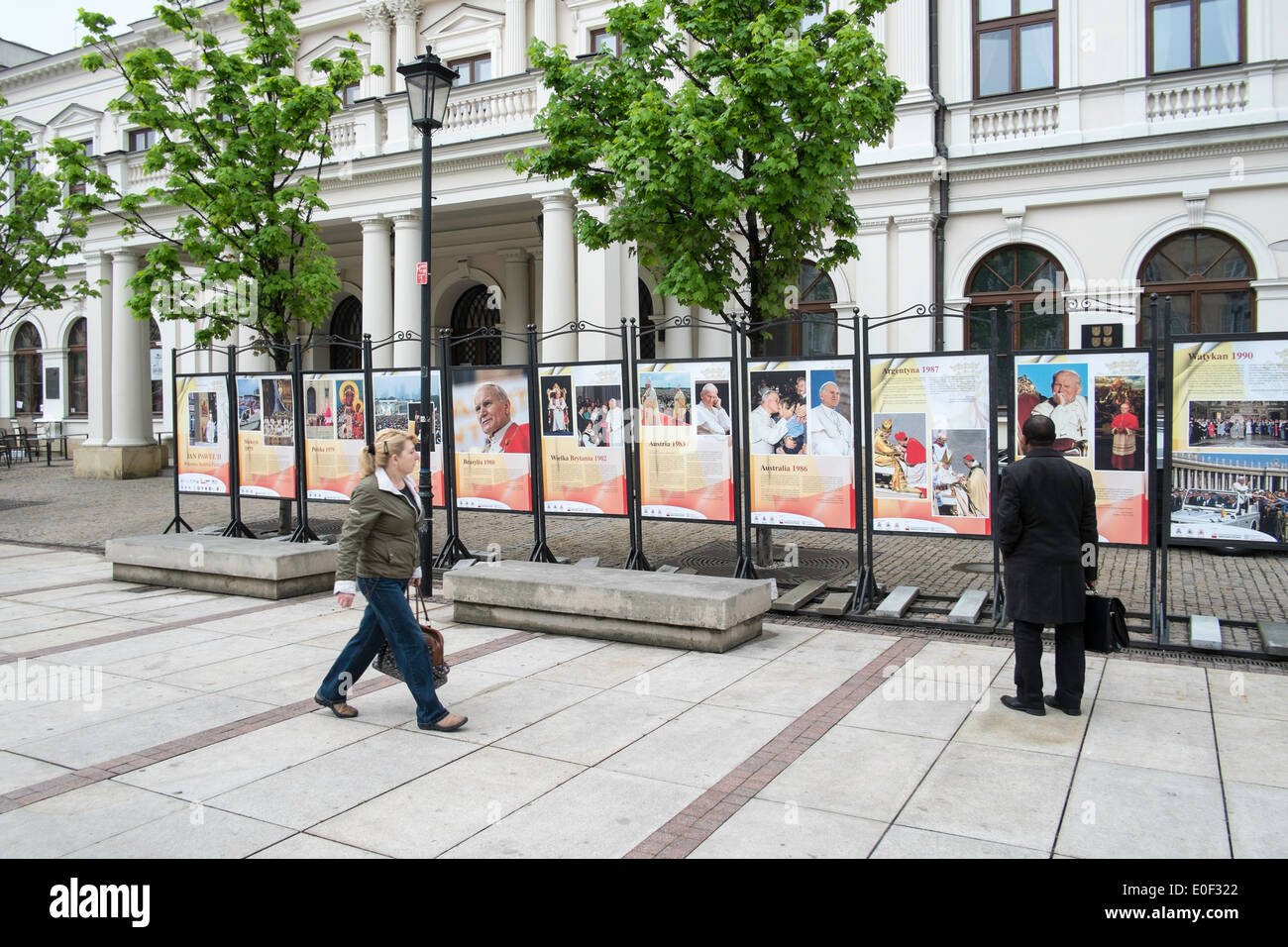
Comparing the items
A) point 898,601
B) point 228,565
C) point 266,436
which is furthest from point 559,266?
point 898,601

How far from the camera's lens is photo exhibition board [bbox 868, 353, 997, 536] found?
918 cm

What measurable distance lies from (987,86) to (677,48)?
881 centimetres

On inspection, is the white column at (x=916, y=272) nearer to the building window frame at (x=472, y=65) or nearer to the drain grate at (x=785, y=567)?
the drain grate at (x=785, y=567)

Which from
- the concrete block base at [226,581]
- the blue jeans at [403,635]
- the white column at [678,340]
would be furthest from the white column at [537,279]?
the blue jeans at [403,635]

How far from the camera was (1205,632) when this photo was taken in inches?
331

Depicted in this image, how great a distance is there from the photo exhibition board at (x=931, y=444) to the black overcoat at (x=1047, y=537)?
2.64 metres

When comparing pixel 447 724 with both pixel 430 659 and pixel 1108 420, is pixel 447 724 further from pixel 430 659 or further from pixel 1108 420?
pixel 1108 420

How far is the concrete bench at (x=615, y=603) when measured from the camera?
27.5 ft

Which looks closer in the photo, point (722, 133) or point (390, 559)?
point (390, 559)

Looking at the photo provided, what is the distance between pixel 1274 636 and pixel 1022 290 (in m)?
11.8

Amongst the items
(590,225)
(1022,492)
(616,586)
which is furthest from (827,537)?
(1022,492)

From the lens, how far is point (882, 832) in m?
4.71

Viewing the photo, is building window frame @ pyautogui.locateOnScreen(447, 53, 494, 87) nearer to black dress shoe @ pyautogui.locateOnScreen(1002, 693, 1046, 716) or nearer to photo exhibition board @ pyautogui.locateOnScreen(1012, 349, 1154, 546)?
photo exhibition board @ pyautogui.locateOnScreen(1012, 349, 1154, 546)

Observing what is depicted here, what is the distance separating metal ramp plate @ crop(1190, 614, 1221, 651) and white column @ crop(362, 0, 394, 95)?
23450 mm
